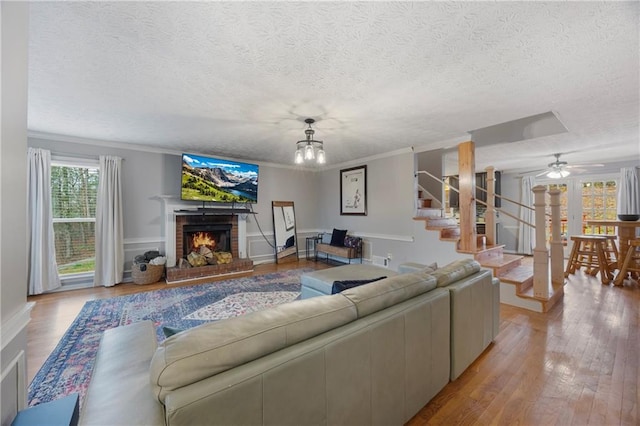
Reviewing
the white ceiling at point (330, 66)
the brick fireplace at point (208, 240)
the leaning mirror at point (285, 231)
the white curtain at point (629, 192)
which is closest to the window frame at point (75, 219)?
the white ceiling at point (330, 66)

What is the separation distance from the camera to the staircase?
3128 millimetres

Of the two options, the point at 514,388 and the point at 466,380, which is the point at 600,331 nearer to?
the point at 514,388

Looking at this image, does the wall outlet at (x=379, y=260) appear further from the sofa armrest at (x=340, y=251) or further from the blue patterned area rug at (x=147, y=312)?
the blue patterned area rug at (x=147, y=312)

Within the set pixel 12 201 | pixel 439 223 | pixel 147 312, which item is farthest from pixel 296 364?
pixel 439 223

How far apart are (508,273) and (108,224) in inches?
240

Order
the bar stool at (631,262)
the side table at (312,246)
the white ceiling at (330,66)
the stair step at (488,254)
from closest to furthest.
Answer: the white ceiling at (330,66) → the stair step at (488,254) → the bar stool at (631,262) → the side table at (312,246)

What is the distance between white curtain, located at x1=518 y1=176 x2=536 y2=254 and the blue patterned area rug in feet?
20.6

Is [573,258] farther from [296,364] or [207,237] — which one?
[207,237]

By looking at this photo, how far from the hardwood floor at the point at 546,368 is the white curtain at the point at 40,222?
528mm

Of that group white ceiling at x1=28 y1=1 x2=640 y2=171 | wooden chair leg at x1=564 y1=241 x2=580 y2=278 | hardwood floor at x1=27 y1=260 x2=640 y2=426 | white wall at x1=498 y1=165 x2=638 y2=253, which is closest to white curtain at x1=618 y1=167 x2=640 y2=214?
white wall at x1=498 y1=165 x2=638 y2=253

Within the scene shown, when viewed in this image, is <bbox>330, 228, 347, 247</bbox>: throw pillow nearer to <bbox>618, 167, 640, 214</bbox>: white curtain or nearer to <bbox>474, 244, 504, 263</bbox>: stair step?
<bbox>474, 244, 504, 263</bbox>: stair step

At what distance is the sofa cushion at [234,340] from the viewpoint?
78 cm

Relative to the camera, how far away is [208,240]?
16.6ft

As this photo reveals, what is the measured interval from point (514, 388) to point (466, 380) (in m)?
0.29
